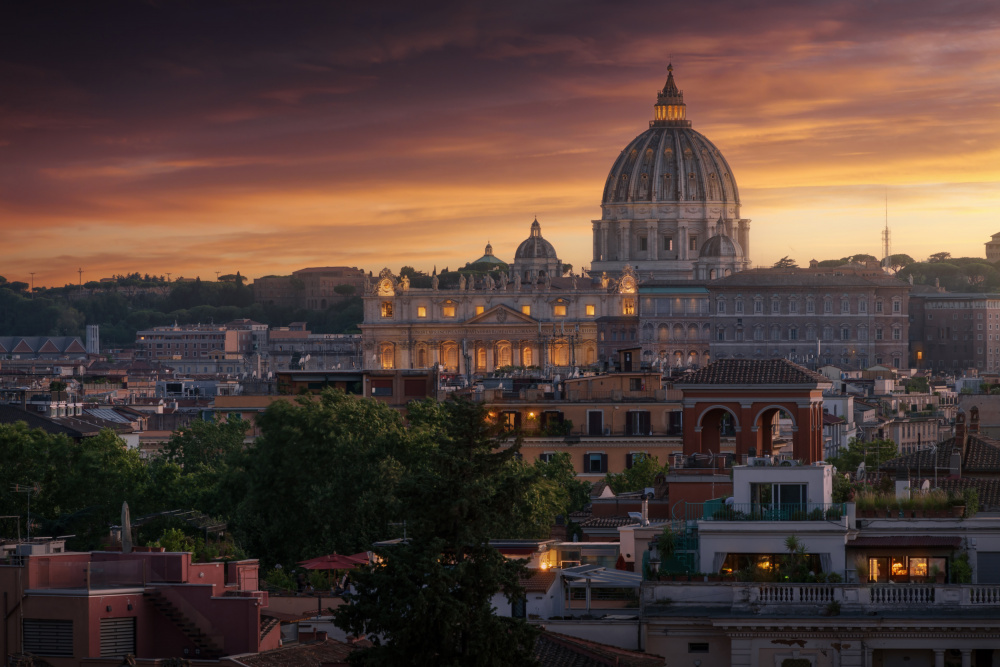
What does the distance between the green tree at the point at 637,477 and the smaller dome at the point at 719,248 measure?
137 metres

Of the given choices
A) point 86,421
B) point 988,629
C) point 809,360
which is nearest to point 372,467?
point 988,629

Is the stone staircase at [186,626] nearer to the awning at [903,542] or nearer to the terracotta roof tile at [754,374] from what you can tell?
Answer: the awning at [903,542]

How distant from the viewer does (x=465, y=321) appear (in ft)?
559

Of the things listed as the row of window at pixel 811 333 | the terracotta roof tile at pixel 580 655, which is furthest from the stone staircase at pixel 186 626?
the row of window at pixel 811 333

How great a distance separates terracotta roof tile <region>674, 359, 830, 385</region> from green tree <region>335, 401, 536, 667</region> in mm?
10174

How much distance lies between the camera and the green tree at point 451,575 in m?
17.6

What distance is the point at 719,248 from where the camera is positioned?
600ft

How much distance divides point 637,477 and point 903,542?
21806 millimetres

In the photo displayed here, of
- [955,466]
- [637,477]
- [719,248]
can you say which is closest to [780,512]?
[955,466]

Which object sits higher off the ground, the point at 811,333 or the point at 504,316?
the point at 504,316

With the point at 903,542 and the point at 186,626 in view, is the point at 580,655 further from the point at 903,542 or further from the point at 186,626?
the point at 903,542

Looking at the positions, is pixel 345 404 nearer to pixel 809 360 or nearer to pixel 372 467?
pixel 372 467

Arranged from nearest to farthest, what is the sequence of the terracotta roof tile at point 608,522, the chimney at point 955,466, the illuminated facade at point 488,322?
the chimney at point 955,466, the terracotta roof tile at point 608,522, the illuminated facade at point 488,322

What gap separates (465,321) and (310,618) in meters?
148
